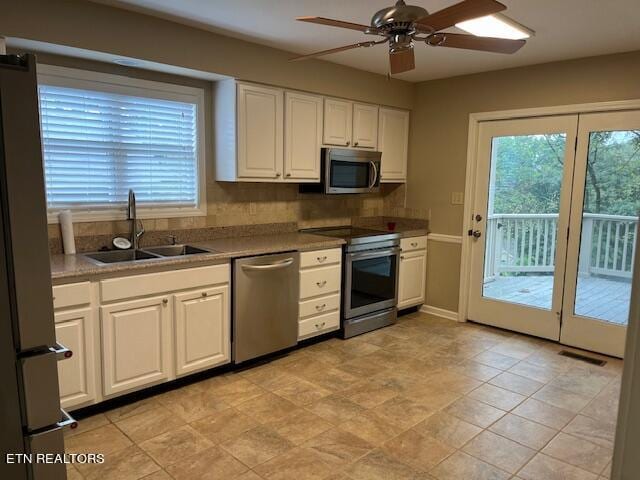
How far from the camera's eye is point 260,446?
2428 mm

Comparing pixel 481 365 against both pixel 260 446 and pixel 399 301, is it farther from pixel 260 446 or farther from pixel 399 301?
pixel 260 446

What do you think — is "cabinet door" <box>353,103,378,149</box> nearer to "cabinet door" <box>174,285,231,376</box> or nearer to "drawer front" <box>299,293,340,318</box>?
"drawer front" <box>299,293,340,318</box>

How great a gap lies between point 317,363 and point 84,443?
5.45ft

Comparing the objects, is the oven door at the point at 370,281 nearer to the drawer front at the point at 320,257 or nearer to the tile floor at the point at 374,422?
the drawer front at the point at 320,257

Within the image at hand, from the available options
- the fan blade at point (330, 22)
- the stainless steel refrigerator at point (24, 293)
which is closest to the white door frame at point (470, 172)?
the fan blade at point (330, 22)

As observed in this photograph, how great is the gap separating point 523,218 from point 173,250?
10.2 ft

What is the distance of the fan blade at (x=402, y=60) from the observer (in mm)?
2197

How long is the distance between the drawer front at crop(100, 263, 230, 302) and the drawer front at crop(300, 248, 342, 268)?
72cm

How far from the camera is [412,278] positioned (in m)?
4.74

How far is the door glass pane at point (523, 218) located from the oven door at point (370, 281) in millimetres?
936

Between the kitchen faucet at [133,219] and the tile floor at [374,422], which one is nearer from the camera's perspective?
the tile floor at [374,422]

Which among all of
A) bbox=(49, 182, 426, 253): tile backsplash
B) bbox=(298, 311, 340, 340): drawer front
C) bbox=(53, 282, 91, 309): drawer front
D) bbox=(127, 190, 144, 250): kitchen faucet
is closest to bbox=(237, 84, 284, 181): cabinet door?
bbox=(49, 182, 426, 253): tile backsplash

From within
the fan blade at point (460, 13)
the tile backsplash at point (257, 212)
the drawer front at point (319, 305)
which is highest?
the fan blade at point (460, 13)

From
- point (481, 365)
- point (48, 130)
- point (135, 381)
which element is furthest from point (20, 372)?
point (481, 365)
